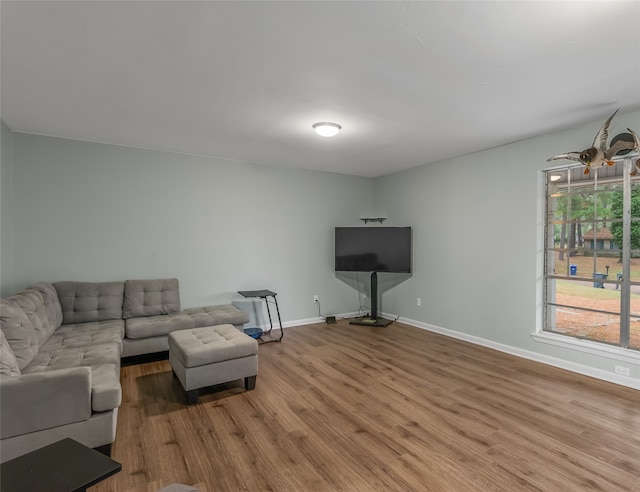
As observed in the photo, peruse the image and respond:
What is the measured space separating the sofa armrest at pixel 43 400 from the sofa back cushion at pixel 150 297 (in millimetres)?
2119

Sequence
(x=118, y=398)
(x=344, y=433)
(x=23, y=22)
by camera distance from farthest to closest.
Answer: (x=344, y=433)
(x=118, y=398)
(x=23, y=22)

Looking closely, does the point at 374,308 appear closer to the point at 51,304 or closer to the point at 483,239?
the point at 483,239

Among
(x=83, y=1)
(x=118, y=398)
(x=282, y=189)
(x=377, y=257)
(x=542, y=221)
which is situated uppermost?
(x=83, y=1)

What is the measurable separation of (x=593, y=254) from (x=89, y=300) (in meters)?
5.55

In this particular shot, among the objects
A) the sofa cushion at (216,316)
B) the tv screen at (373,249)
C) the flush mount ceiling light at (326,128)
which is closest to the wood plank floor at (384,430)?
the sofa cushion at (216,316)

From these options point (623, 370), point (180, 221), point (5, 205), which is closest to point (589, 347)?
point (623, 370)

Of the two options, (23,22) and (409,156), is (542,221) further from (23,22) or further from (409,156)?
(23,22)

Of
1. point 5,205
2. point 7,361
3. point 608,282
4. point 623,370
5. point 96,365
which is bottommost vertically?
point 623,370

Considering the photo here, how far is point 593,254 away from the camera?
3.58 metres

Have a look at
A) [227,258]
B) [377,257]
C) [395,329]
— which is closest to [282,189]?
[227,258]

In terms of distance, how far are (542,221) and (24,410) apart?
15.9 ft

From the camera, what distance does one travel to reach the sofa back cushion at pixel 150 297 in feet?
13.3

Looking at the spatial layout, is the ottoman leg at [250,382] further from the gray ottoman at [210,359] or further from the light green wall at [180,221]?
the light green wall at [180,221]

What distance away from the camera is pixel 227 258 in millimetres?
4973
